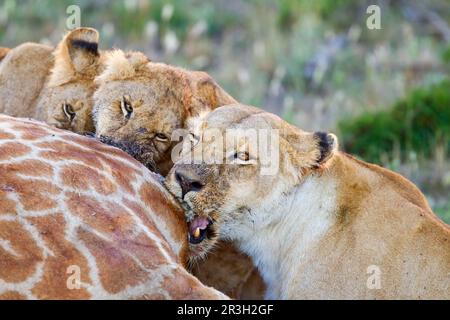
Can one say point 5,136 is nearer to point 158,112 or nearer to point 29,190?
point 29,190

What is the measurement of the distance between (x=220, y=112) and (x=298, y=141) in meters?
0.37

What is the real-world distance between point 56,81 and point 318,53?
18.1ft

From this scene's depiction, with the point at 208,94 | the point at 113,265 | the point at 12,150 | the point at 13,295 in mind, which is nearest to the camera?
the point at 13,295

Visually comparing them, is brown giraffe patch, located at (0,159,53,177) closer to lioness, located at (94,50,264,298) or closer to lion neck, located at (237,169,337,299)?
lioness, located at (94,50,264,298)

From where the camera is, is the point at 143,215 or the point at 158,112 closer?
the point at 143,215

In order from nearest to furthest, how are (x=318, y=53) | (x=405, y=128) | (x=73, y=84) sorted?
1. (x=73, y=84)
2. (x=405, y=128)
3. (x=318, y=53)

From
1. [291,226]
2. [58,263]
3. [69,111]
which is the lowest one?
[291,226]

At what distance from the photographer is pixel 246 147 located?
4289 millimetres

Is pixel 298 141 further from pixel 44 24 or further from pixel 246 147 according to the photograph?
pixel 44 24

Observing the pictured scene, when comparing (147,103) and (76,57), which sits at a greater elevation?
(76,57)

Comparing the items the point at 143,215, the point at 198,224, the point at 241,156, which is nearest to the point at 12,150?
the point at 143,215

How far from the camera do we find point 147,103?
4.76 meters

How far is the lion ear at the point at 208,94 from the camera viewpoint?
4.88m
